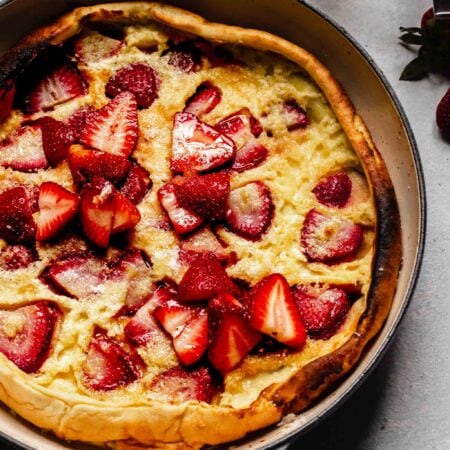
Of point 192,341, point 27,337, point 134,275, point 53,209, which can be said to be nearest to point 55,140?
point 53,209

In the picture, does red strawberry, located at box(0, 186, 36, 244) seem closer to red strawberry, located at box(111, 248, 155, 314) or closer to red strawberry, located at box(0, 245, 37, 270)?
red strawberry, located at box(0, 245, 37, 270)

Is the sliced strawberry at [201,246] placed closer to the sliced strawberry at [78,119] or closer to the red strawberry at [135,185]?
the red strawberry at [135,185]

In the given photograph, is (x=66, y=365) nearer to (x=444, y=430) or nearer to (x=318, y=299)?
(x=318, y=299)

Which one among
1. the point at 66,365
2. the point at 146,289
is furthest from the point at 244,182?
the point at 66,365

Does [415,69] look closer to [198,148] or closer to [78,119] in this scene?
[198,148]

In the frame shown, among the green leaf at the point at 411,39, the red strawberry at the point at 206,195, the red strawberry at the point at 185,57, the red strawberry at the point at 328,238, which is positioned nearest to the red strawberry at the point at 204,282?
the red strawberry at the point at 206,195

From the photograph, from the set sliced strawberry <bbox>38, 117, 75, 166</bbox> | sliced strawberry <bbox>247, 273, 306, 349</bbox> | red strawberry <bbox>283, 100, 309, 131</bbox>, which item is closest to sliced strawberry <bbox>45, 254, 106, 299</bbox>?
sliced strawberry <bbox>38, 117, 75, 166</bbox>
